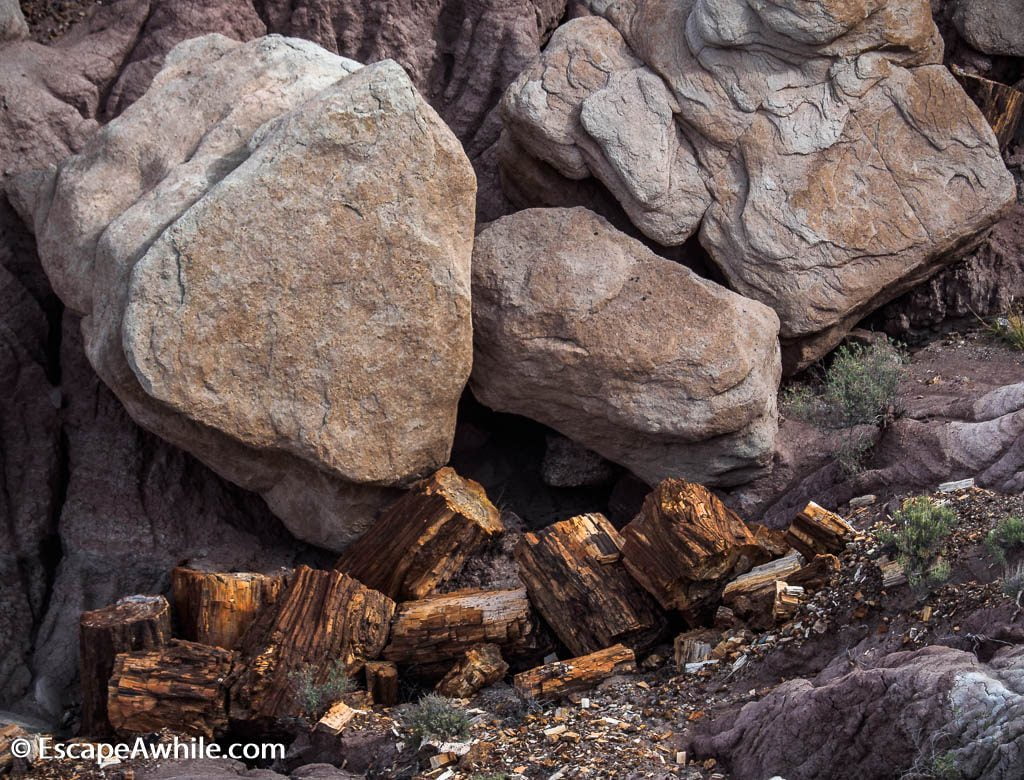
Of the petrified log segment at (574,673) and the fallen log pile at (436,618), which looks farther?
the fallen log pile at (436,618)

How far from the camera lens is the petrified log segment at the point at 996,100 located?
26.3ft

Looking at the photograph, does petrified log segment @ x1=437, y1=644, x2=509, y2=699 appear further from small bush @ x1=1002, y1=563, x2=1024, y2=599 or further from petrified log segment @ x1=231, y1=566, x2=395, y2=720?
small bush @ x1=1002, y1=563, x2=1024, y2=599

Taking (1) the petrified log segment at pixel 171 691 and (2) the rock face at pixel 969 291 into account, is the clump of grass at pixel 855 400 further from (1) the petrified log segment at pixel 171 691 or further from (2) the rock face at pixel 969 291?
(1) the petrified log segment at pixel 171 691

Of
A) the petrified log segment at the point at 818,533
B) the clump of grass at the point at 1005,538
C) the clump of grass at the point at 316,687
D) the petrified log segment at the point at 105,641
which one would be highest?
the clump of grass at the point at 1005,538

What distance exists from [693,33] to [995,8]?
2696mm

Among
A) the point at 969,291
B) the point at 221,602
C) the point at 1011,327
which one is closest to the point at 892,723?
the point at 221,602

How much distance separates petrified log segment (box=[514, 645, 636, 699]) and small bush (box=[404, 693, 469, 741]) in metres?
0.40

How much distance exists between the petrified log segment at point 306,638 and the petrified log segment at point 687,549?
4.36 feet

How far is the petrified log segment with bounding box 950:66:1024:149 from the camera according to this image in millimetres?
8008

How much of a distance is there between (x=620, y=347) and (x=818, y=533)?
159 centimetres

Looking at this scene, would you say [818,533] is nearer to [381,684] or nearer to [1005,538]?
[1005,538]

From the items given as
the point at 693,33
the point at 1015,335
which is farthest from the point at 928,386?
the point at 693,33

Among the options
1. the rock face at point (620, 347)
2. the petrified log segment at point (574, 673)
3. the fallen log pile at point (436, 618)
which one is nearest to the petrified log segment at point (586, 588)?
the fallen log pile at point (436, 618)

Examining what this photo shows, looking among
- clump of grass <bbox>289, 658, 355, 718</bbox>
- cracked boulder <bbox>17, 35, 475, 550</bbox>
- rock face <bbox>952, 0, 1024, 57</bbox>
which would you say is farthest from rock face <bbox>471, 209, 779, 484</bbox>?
rock face <bbox>952, 0, 1024, 57</bbox>
